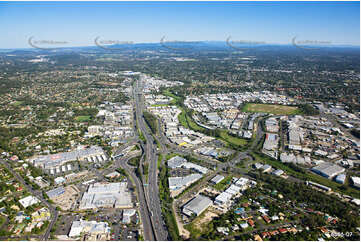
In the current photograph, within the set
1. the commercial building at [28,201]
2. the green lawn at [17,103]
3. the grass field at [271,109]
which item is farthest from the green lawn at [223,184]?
the green lawn at [17,103]

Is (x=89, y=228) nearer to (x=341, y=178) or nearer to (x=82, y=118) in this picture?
(x=341, y=178)

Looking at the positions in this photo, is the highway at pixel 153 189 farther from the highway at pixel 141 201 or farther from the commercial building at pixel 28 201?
the commercial building at pixel 28 201

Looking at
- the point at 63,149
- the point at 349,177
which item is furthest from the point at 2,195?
the point at 349,177

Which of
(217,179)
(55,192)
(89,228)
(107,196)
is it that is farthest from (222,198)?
(55,192)

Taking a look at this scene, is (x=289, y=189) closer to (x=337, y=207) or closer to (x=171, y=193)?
(x=337, y=207)

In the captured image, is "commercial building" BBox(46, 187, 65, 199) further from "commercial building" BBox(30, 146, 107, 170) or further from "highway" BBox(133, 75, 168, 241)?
"highway" BBox(133, 75, 168, 241)

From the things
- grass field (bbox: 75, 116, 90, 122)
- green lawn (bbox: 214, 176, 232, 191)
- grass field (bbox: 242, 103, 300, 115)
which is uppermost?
green lawn (bbox: 214, 176, 232, 191)

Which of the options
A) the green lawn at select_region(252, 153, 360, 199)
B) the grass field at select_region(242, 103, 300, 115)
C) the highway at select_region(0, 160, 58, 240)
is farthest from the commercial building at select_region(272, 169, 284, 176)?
the grass field at select_region(242, 103, 300, 115)

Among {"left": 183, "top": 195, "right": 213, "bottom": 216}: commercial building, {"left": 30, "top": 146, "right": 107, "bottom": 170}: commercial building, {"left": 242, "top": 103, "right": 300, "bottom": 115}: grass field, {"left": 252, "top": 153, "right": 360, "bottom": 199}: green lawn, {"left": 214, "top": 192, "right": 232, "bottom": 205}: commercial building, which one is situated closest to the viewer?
{"left": 183, "top": 195, "right": 213, "bottom": 216}: commercial building
